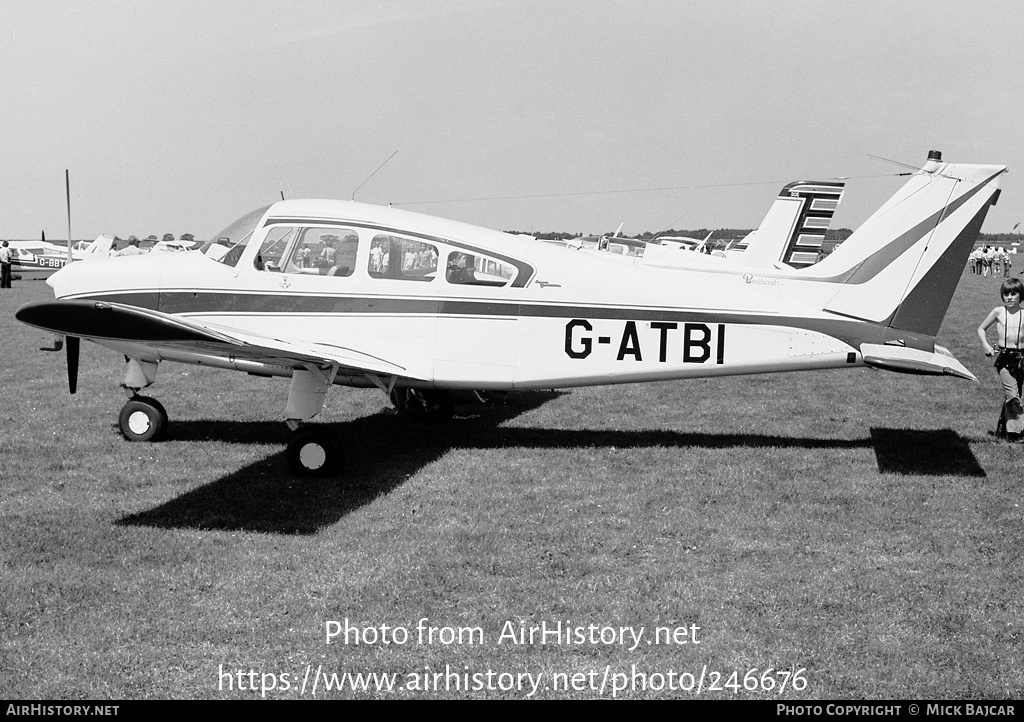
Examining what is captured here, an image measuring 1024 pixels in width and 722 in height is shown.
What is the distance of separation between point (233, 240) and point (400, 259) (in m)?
1.81

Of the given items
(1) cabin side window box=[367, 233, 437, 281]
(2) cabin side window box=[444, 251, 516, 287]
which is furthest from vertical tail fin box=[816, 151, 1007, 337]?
(1) cabin side window box=[367, 233, 437, 281]

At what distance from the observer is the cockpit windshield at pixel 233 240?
9.09 m

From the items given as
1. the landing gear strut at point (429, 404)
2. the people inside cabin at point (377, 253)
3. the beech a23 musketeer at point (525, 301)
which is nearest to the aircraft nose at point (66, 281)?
the beech a23 musketeer at point (525, 301)

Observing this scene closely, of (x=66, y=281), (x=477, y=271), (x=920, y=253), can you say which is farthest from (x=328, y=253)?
(x=920, y=253)

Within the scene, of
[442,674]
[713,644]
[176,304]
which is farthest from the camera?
[176,304]

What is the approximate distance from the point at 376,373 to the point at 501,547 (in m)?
2.76

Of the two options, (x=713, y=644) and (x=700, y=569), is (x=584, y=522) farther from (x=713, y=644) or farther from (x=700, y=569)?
(x=713, y=644)

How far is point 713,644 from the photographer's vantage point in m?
4.82

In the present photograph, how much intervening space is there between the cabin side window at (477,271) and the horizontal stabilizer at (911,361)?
3.43 metres

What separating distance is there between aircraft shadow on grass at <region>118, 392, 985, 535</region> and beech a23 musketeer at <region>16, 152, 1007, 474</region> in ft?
2.57

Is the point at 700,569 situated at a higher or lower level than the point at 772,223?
lower

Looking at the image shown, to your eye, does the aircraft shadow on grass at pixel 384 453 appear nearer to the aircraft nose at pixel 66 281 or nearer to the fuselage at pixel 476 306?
the fuselage at pixel 476 306

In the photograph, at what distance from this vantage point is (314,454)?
812 cm
